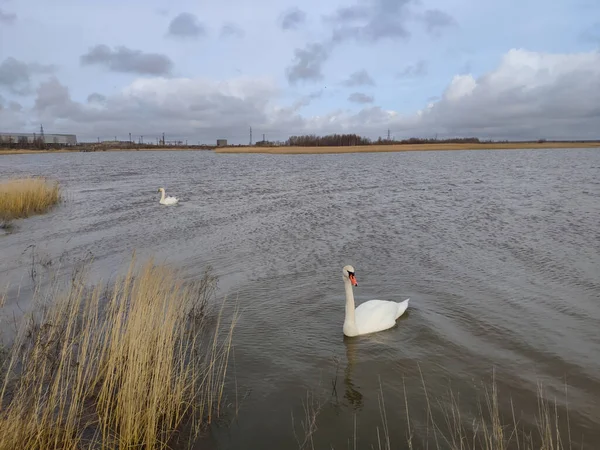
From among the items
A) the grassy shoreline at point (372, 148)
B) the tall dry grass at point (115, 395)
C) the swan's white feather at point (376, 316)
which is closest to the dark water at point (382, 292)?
the swan's white feather at point (376, 316)

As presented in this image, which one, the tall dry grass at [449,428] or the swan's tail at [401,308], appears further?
the swan's tail at [401,308]

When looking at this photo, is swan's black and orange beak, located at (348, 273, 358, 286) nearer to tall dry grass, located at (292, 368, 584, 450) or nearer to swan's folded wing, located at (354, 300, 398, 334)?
swan's folded wing, located at (354, 300, 398, 334)

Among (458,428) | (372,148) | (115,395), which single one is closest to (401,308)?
(458,428)

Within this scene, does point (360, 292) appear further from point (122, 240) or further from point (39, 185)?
point (39, 185)

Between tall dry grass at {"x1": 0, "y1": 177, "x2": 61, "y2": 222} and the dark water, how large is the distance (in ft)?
3.41

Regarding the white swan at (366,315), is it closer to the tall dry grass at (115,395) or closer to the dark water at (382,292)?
the dark water at (382,292)

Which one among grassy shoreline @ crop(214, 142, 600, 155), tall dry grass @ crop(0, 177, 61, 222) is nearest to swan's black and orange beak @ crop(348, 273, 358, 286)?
tall dry grass @ crop(0, 177, 61, 222)

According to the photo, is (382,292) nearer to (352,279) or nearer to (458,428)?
(352,279)

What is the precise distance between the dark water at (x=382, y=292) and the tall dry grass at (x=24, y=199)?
3.41 ft

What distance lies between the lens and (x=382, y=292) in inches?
369

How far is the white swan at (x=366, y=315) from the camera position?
7.05m

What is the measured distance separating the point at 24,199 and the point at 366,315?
1693 centimetres

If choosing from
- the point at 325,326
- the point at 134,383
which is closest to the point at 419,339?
the point at 325,326

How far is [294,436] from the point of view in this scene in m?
4.68
